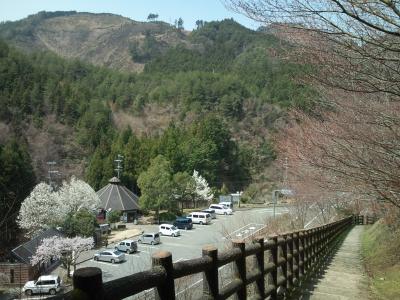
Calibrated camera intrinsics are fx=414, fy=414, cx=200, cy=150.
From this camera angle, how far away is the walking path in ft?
23.2

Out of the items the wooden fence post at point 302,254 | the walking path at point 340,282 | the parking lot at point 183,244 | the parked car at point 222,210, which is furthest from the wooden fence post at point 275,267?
the parked car at point 222,210

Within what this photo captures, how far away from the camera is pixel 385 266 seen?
10.7 m

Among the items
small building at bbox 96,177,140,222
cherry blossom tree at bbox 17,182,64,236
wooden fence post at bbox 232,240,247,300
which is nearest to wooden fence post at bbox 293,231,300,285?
wooden fence post at bbox 232,240,247,300

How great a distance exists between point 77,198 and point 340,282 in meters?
31.8

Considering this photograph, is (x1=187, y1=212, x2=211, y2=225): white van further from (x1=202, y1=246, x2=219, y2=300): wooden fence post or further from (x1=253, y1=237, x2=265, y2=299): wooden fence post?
(x1=202, y1=246, x2=219, y2=300): wooden fence post

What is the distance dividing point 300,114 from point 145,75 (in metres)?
129

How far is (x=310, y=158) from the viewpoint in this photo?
6.16 m

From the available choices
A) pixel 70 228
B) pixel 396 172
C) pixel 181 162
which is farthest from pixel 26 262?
pixel 181 162

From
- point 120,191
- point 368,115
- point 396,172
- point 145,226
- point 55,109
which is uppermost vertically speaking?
point 55,109

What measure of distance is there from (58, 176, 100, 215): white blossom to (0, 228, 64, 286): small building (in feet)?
26.8

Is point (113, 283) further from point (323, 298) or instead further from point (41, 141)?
point (41, 141)

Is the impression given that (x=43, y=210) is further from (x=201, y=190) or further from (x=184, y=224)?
(x=201, y=190)

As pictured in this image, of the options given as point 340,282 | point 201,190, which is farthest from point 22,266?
point 201,190

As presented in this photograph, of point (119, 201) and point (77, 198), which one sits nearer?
point (77, 198)
